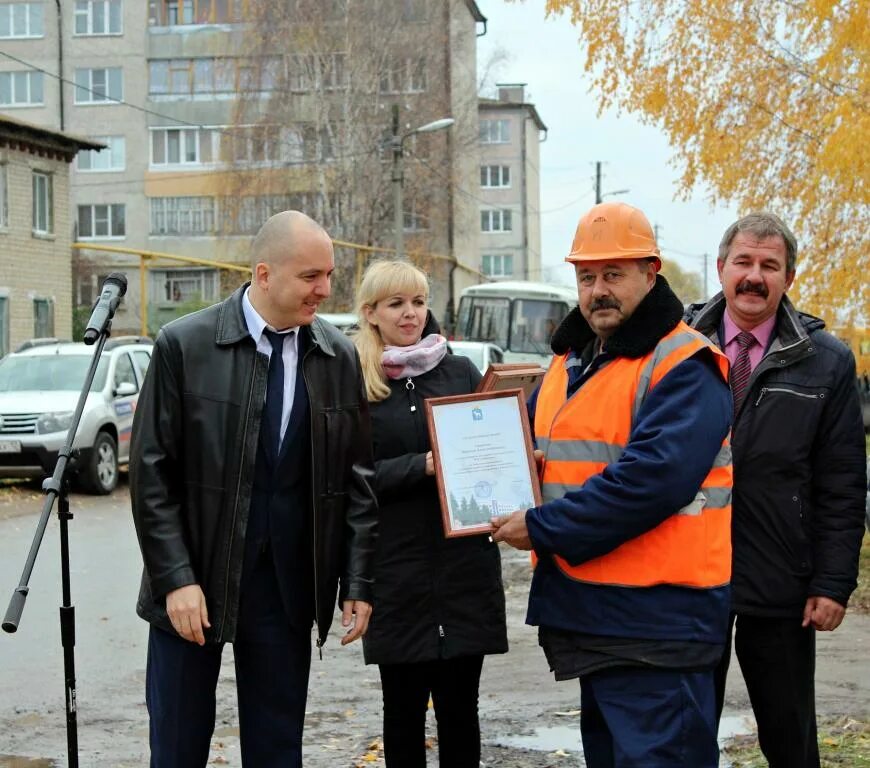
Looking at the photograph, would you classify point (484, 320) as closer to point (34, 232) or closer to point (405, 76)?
point (34, 232)

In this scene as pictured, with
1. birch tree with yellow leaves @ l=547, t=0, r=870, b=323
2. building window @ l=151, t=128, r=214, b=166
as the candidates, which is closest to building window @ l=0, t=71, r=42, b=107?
building window @ l=151, t=128, r=214, b=166

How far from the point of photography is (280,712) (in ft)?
14.4

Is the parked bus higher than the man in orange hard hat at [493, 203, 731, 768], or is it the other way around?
the parked bus

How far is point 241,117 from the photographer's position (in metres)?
50.4

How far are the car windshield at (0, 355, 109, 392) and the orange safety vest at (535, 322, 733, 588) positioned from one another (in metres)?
15.2

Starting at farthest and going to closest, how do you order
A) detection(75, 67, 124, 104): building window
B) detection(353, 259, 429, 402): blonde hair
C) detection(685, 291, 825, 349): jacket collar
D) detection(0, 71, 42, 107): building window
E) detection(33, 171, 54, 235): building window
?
detection(75, 67, 124, 104): building window
detection(0, 71, 42, 107): building window
detection(33, 171, 54, 235): building window
detection(353, 259, 429, 402): blonde hair
detection(685, 291, 825, 349): jacket collar

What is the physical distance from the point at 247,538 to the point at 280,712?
0.56 m

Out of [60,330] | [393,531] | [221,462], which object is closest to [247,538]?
[221,462]

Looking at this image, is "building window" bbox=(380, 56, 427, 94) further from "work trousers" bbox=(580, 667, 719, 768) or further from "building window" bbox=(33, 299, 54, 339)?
"work trousers" bbox=(580, 667, 719, 768)

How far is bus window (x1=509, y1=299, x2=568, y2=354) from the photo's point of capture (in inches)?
1451

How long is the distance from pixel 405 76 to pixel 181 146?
57.9ft

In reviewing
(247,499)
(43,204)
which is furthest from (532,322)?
(247,499)

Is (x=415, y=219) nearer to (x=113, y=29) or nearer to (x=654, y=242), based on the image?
(x=113, y=29)

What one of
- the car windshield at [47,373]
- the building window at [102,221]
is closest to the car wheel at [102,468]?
the car windshield at [47,373]
